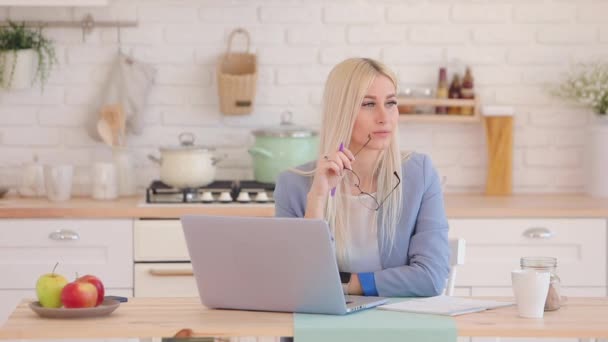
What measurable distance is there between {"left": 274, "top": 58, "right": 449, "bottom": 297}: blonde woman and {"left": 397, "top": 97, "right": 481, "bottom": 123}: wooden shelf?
5.07 feet

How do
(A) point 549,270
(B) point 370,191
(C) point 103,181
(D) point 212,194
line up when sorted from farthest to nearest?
(C) point 103,181
(D) point 212,194
(B) point 370,191
(A) point 549,270

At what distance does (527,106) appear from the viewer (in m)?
4.74

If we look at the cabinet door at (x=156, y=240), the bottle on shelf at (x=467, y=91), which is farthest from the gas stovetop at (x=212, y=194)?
the bottle on shelf at (x=467, y=91)

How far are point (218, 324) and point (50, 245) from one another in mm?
1935

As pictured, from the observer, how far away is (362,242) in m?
2.96

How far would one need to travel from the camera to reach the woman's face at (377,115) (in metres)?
2.88

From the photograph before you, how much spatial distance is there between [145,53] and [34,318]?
2399mm

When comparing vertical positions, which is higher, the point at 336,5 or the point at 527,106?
the point at 336,5

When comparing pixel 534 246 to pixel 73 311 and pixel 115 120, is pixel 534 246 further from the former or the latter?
pixel 73 311

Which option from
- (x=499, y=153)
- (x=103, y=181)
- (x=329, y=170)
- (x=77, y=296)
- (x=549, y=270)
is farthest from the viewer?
(x=499, y=153)

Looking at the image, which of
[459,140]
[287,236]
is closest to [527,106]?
[459,140]

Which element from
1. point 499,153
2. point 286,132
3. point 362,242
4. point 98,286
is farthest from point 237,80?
point 98,286

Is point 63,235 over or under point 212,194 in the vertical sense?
under

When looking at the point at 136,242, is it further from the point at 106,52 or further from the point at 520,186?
the point at 520,186
